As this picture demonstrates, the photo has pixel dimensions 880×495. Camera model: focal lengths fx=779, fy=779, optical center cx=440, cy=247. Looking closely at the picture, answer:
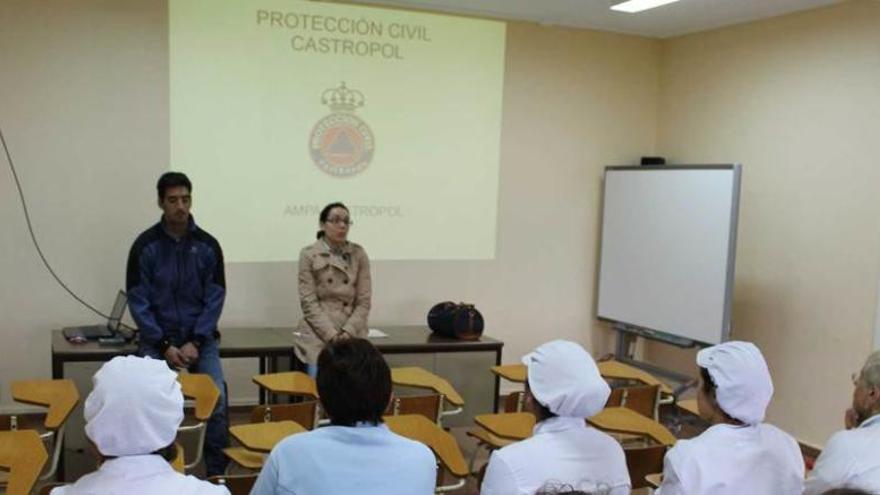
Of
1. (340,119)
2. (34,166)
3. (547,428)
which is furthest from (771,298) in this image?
(34,166)

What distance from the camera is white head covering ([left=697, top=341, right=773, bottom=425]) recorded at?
7.23 feet

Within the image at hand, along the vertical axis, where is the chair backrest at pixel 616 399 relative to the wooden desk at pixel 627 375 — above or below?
below

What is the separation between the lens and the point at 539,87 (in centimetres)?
605

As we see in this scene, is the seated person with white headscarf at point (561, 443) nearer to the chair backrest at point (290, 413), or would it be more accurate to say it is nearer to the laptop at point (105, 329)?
the chair backrest at point (290, 413)

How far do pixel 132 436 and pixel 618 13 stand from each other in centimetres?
483

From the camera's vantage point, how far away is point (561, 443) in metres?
2.12

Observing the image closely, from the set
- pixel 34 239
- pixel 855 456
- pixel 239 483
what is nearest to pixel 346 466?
pixel 239 483

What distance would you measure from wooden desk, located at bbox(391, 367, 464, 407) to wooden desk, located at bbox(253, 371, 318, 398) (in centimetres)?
41

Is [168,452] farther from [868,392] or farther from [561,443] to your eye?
[868,392]

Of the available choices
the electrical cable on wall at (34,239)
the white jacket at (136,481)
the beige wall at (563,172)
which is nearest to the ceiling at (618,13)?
the beige wall at (563,172)

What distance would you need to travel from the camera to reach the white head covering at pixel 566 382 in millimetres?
2148

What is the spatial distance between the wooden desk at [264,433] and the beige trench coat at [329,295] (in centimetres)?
142

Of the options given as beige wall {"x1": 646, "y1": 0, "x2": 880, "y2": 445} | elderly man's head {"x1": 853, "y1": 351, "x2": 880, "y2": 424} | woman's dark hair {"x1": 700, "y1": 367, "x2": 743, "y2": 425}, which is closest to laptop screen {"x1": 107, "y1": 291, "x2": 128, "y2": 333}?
woman's dark hair {"x1": 700, "y1": 367, "x2": 743, "y2": 425}

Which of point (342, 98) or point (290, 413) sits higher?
point (342, 98)
